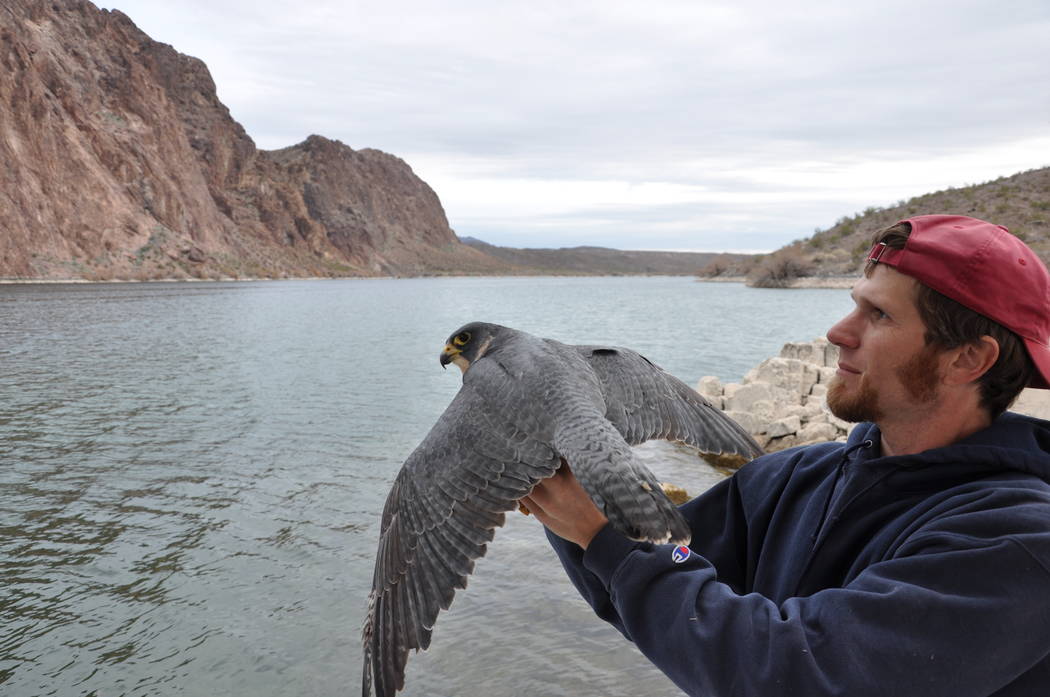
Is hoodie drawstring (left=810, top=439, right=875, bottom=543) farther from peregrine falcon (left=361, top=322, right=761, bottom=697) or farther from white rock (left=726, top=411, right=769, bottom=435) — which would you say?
white rock (left=726, top=411, right=769, bottom=435)

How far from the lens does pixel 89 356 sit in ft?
63.2

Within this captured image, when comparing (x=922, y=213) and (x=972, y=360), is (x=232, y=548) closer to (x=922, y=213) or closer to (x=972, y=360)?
(x=972, y=360)

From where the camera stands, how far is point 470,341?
3033 millimetres

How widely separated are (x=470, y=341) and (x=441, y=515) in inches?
35.1

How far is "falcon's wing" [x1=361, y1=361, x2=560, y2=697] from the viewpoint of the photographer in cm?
214

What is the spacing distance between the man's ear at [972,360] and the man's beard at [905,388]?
3 cm

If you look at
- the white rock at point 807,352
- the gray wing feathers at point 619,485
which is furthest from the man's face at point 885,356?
the white rock at point 807,352

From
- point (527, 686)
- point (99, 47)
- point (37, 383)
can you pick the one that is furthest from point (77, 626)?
point (99, 47)

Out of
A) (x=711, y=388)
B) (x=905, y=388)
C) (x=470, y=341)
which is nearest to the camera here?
(x=905, y=388)

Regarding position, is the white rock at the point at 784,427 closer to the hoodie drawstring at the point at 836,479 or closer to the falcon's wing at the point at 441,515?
the falcon's wing at the point at 441,515

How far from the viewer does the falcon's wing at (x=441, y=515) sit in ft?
7.04

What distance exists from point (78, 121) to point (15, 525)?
7272 centimetres

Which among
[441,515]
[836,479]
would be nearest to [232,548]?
[441,515]

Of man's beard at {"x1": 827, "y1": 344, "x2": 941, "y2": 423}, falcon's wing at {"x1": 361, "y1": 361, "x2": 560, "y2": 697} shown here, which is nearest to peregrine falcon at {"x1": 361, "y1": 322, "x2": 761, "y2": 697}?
falcon's wing at {"x1": 361, "y1": 361, "x2": 560, "y2": 697}
